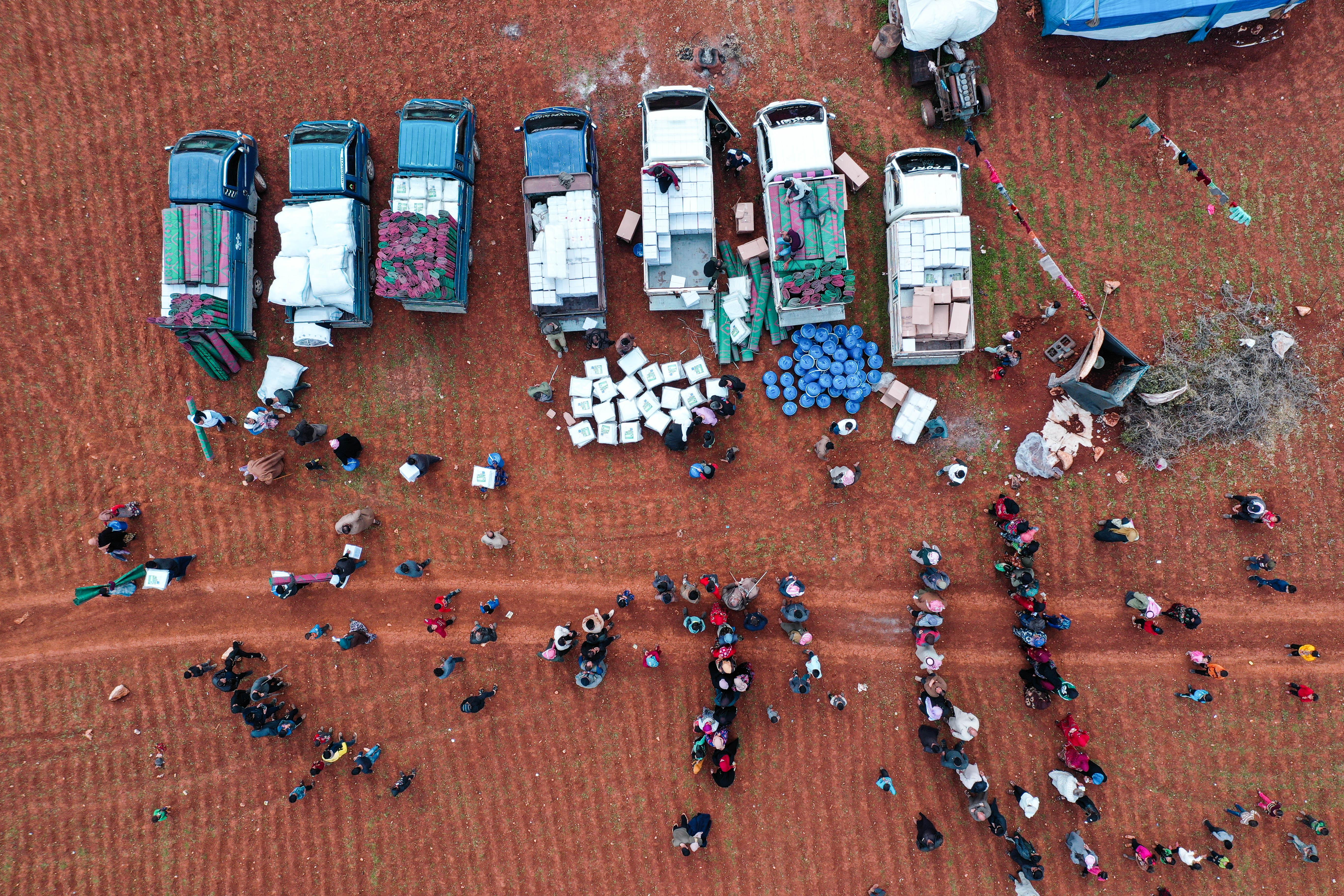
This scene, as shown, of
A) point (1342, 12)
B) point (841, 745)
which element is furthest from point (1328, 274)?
point (841, 745)

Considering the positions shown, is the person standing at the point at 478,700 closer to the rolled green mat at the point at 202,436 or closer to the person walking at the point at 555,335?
the person walking at the point at 555,335

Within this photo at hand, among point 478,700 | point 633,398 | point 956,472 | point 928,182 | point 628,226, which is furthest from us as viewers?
point 633,398

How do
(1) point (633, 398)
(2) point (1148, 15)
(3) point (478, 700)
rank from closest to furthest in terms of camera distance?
(2) point (1148, 15) → (3) point (478, 700) → (1) point (633, 398)

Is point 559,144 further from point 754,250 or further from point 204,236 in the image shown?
point 204,236

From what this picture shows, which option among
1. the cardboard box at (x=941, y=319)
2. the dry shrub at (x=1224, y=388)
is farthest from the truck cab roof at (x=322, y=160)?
the dry shrub at (x=1224, y=388)

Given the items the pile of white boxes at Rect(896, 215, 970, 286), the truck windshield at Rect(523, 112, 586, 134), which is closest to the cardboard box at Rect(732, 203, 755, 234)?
the pile of white boxes at Rect(896, 215, 970, 286)

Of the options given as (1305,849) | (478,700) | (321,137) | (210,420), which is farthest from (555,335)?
(1305,849)

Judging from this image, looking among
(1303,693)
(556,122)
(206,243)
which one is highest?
(556,122)

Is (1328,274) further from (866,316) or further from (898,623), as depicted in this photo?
(898,623)

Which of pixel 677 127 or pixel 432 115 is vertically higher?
pixel 432 115
